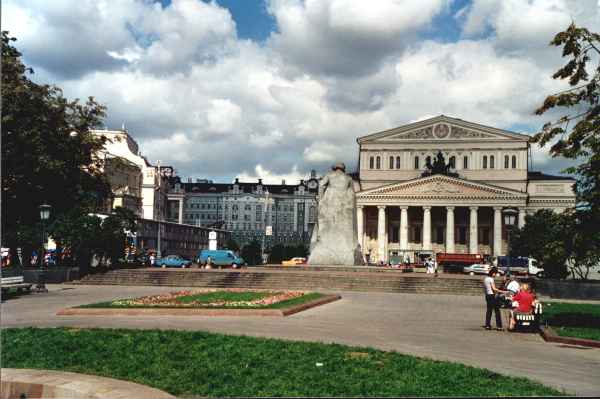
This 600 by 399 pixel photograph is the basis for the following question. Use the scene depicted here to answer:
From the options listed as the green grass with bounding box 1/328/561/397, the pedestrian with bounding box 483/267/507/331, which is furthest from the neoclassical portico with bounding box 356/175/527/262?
the green grass with bounding box 1/328/561/397

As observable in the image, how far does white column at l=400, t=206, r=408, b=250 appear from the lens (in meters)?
106

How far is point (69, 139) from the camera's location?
42.8 meters

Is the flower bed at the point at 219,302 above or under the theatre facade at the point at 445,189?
under

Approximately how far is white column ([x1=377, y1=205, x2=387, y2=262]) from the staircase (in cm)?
6723

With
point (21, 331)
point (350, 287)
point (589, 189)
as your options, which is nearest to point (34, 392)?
point (21, 331)

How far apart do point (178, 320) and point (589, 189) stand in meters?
11.2

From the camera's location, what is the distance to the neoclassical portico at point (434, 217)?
102750mm

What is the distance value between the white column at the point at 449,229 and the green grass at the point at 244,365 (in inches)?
3720

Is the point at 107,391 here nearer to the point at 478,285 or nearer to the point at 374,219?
the point at 478,285

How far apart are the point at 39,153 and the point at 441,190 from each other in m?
75.1

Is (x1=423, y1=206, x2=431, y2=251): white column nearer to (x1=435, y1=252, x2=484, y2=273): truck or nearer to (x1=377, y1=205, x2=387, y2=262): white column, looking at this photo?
(x1=377, y1=205, x2=387, y2=262): white column

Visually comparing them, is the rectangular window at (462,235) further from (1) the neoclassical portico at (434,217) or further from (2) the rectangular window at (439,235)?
(2) the rectangular window at (439,235)

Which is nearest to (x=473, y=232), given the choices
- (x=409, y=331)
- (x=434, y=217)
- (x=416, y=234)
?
(x=434, y=217)

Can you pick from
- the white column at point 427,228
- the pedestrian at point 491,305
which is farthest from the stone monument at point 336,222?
the white column at point 427,228
